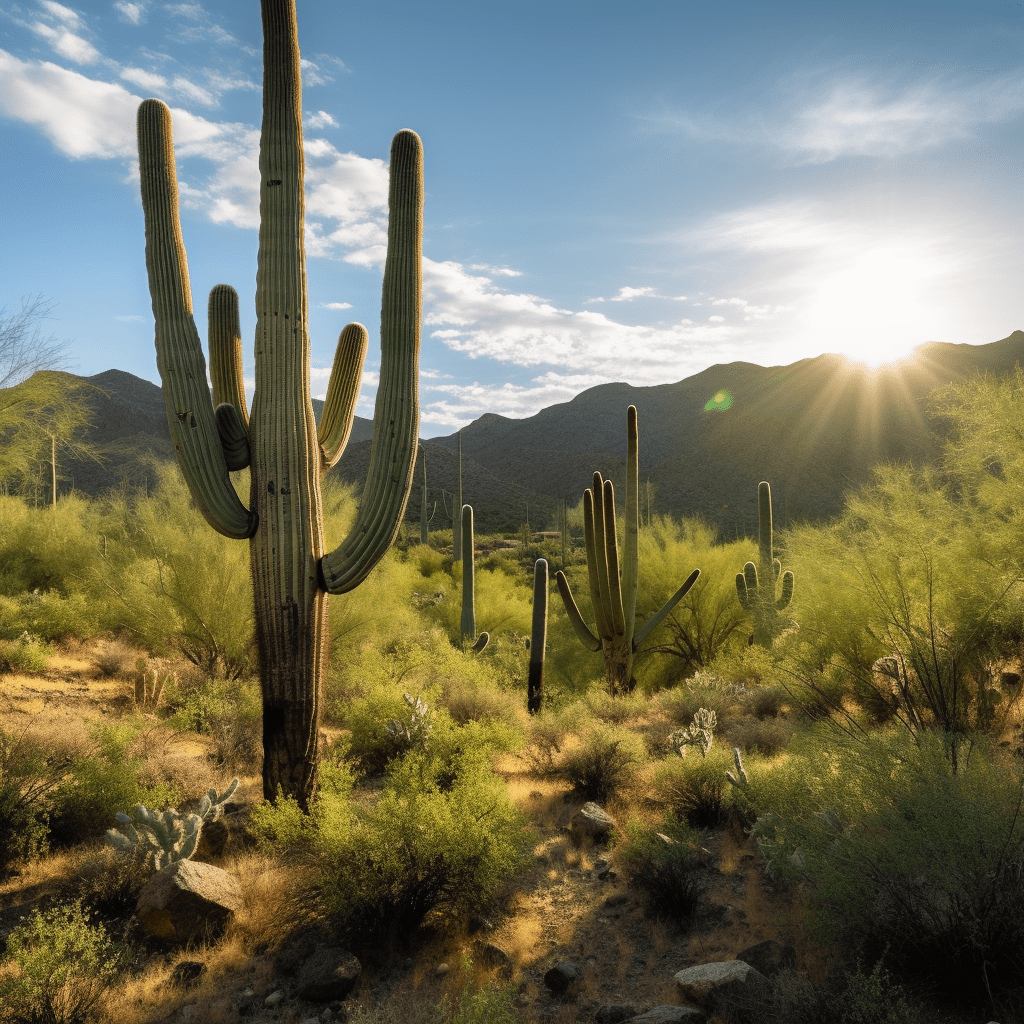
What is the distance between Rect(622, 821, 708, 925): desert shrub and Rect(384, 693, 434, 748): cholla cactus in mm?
3068

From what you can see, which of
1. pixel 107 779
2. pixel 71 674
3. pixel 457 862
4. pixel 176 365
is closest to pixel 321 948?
pixel 457 862

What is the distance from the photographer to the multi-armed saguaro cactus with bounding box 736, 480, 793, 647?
39.7 ft

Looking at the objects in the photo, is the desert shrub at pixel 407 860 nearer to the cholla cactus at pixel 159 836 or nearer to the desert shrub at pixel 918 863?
the cholla cactus at pixel 159 836

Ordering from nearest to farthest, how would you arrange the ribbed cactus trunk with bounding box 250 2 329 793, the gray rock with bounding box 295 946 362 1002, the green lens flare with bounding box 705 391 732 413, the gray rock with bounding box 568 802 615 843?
1. the gray rock with bounding box 295 946 362 1002
2. the ribbed cactus trunk with bounding box 250 2 329 793
3. the gray rock with bounding box 568 802 615 843
4. the green lens flare with bounding box 705 391 732 413

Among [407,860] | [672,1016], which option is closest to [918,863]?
[672,1016]

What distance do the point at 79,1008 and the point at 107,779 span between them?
290 cm

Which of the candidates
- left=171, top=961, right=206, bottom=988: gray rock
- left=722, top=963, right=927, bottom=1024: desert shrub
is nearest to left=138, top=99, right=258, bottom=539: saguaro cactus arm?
left=171, top=961, right=206, bottom=988: gray rock

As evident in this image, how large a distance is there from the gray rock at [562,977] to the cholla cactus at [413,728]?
12.9ft

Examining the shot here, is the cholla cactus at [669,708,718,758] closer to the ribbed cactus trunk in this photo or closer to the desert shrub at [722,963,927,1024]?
the desert shrub at [722,963,927,1024]

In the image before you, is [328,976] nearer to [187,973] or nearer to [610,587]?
[187,973]

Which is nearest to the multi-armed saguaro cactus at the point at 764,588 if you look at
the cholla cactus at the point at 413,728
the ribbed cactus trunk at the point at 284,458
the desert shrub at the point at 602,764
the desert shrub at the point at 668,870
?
the desert shrub at the point at 602,764

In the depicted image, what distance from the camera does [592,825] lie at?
6.54 metres

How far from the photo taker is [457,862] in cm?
499

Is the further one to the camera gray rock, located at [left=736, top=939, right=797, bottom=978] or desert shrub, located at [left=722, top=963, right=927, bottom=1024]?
gray rock, located at [left=736, top=939, right=797, bottom=978]
